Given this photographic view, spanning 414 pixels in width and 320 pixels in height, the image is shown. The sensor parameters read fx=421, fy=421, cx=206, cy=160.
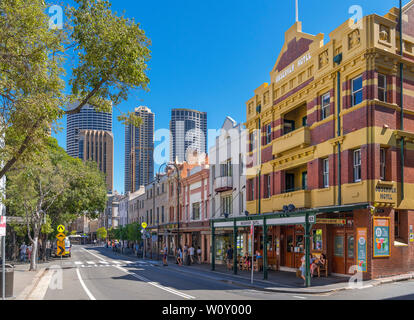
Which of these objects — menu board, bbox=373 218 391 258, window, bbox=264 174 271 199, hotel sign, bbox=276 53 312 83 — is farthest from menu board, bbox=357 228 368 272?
hotel sign, bbox=276 53 312 83

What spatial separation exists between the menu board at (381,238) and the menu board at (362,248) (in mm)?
431

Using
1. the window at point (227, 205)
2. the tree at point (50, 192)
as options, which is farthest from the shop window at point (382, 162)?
the window at point (227, 205)

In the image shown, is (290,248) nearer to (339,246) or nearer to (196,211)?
(339,246)

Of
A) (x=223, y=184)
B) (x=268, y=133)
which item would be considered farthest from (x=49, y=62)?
(x=223, y=184)

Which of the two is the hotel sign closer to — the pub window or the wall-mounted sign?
the pub window

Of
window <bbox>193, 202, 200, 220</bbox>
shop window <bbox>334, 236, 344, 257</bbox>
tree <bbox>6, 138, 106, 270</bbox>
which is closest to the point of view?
shop window <bbox>334, 236, 344, 257</bbox>

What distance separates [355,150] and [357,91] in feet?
9.60

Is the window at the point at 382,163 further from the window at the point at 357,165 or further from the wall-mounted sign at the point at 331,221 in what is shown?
the wall-mounted sign at the point at 331,221

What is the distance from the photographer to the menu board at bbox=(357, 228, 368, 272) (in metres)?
18.9

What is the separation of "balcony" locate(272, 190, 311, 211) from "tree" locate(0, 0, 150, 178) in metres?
13.6

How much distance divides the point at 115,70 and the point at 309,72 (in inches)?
602

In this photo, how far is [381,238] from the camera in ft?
62.1

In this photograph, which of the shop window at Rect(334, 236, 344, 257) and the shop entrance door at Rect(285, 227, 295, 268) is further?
the shop entrance door at Rect(285, 227, 295, 268)

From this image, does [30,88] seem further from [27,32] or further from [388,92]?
[388,92]
